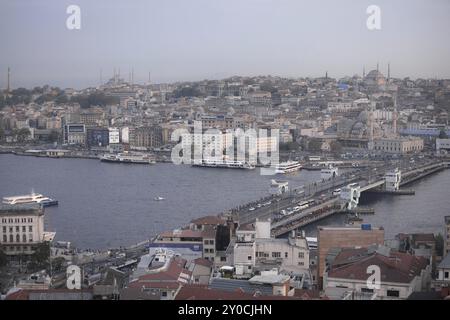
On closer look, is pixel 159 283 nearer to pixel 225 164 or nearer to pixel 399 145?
pixel 225 164

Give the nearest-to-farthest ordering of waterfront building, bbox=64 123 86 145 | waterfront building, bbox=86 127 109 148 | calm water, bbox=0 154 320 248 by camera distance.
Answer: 1. calm water, bbox=0 154 320 248
2. waterfront building, bbox=86 127 109 148
3. waterfront building, bbox=64 123 86 145

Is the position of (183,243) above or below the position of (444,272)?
below

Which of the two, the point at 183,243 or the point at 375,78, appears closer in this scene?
the point at 183,243

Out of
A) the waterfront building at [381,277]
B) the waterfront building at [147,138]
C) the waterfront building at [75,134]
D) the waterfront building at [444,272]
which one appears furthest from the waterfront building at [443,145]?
the waterfront building at [444,272]

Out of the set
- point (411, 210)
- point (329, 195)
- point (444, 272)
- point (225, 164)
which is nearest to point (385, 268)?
point (444, 272)

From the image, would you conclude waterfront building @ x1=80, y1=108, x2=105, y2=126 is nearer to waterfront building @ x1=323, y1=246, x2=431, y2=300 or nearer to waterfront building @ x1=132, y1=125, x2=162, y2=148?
waterfront building @ x1=132, y1=125, x2=162, y2=148

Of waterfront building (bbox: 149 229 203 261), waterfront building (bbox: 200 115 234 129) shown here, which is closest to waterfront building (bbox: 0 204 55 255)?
waterfront building (bbox: 149 229 203 261)
